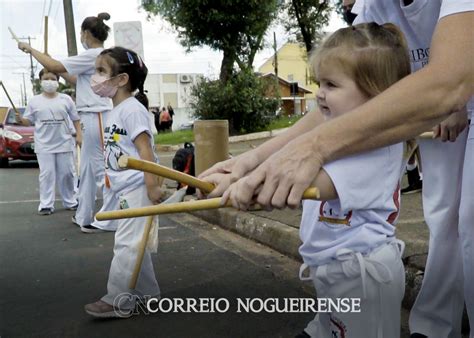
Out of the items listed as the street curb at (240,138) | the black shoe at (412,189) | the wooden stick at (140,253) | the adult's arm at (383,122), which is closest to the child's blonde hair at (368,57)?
the adult's arm at (383,122)

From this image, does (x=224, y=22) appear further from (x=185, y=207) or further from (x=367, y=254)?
(x=185, y=207)

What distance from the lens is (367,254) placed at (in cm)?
154

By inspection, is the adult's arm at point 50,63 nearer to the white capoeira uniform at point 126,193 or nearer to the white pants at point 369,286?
the white capoeira uniform at point 126,193

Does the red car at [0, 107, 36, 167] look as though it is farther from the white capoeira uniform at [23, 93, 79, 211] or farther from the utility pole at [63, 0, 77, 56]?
the white capoeira uniform at [23, 93, 79, 211]

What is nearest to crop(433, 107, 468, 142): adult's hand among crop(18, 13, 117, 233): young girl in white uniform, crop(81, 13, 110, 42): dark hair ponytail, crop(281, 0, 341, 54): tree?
crop(18, 13, 117, 233): young girl in white uniform

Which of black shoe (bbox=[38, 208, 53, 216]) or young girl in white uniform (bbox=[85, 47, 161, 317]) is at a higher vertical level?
young girl in white uniform (bbox=[85, 47, 161, 317])

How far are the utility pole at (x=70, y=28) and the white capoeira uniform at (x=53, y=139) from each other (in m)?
9.70

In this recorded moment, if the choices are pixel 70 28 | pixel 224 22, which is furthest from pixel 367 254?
pixel 70 28

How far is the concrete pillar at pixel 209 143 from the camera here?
621 cm

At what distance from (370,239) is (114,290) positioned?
6.06 ft

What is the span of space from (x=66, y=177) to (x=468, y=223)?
5774 mm

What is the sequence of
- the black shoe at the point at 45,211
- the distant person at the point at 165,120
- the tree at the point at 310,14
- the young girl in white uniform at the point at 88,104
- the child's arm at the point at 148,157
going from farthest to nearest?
1. the distant person at the point at 165,120
2. the tree at the point at 310,14
3. the black shoe at the point at 45,211
4. the young girl in white uniform at the point at 88,104
5. the child's arm at the point at 148,157

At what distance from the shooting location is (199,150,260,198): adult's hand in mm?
1422

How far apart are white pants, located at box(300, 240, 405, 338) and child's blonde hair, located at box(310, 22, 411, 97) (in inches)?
18.9
